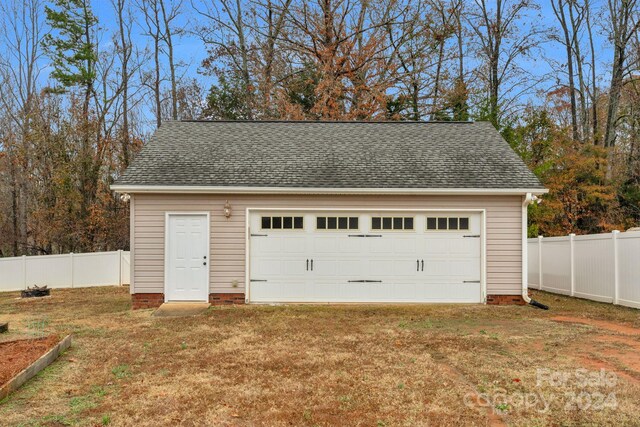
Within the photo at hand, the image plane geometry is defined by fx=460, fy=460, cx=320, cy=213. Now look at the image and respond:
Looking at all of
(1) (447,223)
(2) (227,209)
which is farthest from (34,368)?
(1) (447,223)

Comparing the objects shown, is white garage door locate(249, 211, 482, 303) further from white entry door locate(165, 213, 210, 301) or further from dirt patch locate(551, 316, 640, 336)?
dirt patch locate(551, 316, 640, 336)

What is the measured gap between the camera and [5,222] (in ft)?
68.7

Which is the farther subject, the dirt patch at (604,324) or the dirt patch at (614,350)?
the dirt patch at (604,324)

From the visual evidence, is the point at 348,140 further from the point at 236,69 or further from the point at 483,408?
the point at 236,69

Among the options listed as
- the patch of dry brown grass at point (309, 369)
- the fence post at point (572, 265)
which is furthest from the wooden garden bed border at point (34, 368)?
the fence post at point (572, 265)

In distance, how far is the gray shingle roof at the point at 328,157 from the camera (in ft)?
32.6

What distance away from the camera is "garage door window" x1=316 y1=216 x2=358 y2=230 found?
10.1 m

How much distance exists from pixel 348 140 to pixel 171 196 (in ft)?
15.6

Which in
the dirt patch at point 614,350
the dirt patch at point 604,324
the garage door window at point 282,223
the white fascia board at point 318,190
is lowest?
the dirt patch at point 604,324

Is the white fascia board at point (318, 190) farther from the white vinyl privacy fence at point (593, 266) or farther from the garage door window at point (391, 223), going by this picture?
the white vinyl privacy fence at point (593, 266)

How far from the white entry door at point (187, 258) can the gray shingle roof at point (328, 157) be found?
853mm

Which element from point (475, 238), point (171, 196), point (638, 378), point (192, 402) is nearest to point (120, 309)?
point (171, 196)

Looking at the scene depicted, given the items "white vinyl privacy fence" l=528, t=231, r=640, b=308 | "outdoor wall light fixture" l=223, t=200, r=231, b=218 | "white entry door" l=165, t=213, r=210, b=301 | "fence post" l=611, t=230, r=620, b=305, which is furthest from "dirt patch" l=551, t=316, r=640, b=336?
"white entry door" l=165, t=213, r=210, b=301

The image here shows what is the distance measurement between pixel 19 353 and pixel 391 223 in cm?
708
